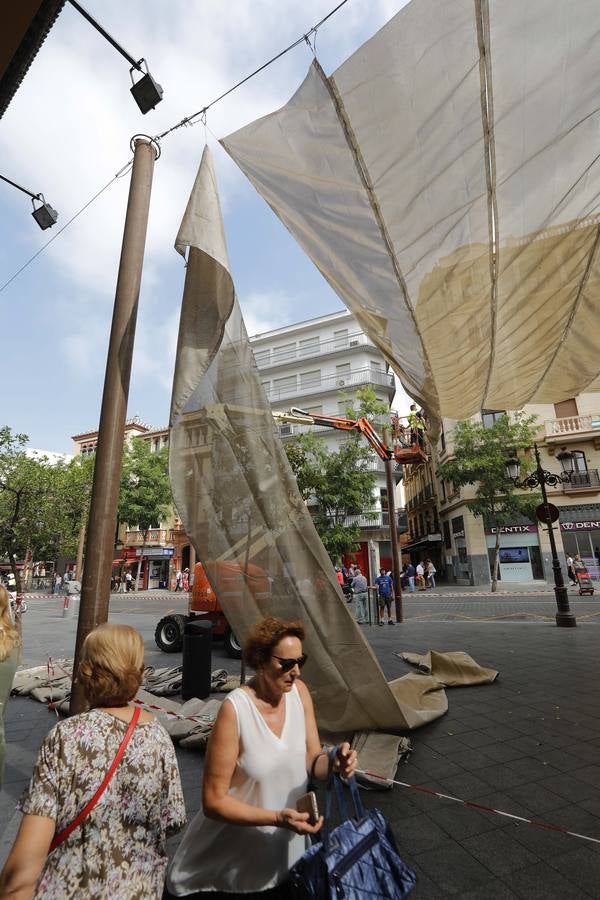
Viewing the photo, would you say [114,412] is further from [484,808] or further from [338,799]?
[484,808]

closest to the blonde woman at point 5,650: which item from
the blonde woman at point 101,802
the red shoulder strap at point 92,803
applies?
the blonde woman at point 101,802

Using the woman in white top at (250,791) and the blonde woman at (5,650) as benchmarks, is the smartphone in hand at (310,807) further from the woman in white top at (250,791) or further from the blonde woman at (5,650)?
the blonde woman at (5,650)

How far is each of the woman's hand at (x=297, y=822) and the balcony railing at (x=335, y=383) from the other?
33.2m

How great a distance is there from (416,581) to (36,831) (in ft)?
107

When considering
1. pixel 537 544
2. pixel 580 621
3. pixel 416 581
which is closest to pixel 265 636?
pixel 580 621

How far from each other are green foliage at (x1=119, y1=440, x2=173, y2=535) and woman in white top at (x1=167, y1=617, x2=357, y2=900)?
1373 inches

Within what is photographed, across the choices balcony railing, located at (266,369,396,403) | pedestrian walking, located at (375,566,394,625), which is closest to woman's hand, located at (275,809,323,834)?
pedestrian walking, located at (375,566,394,625)

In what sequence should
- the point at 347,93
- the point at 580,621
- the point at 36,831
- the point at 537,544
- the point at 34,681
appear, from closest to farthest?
1. the point at 36,831
2. the point at 347,93
3. the point at 34,681
4. the point at 580,621
5. the point at 537,544

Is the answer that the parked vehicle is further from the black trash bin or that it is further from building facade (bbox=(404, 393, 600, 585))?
building facade (bbox=(404, 393, 600, 585))

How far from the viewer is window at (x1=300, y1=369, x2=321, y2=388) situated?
38222 millimetres

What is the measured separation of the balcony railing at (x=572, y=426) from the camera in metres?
25.6

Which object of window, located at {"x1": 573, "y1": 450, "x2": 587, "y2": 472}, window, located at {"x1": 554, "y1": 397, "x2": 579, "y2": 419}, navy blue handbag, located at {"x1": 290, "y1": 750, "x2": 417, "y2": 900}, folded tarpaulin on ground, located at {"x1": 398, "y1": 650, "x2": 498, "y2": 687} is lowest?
folded tarpaulin on ground, located at {"x1": 398, "y1": 650, "x2": 498, "y2": 687}

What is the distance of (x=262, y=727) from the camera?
179 cm

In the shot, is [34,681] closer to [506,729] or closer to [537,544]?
[506,729]
